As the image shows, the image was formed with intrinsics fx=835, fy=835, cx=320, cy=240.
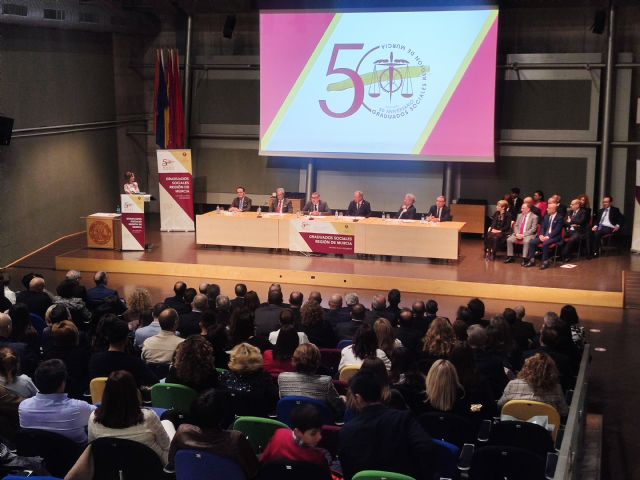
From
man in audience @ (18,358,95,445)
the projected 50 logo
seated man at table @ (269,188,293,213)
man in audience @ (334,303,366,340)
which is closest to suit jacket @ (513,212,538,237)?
the projected 50 logo

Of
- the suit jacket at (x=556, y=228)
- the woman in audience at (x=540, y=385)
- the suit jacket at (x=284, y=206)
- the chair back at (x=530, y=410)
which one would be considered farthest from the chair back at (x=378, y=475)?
the suit jacket at (x=284, y=206)

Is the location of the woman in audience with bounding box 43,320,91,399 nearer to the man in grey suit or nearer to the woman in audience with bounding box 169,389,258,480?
the woman in audience with bounding box 169,389,258,480

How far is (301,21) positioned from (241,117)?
7.97 feet

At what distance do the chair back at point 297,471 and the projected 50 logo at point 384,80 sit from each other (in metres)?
11.0

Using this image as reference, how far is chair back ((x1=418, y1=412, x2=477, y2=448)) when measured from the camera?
4562 millimetres

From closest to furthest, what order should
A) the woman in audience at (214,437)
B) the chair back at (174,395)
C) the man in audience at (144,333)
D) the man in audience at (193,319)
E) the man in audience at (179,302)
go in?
the woman in audience at (214,437)
the chair back at (174,395)
the man in audience at (144,333)
the man in audience at (193,319)
the man in audience at (179,302)

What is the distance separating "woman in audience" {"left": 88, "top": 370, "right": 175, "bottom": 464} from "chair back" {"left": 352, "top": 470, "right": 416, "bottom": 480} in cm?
107

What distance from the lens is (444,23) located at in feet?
44.9

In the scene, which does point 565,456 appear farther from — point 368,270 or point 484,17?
→ point 484,17

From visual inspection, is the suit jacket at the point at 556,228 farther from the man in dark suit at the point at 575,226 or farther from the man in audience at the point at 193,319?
the man in audience at the point at 193,319

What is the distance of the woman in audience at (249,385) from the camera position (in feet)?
16.3

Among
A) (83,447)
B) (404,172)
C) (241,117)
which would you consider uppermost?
(241,117)

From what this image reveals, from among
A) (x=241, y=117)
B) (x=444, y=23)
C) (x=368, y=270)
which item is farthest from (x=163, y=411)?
(x=241, y=117)

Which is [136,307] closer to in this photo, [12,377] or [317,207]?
[12,377]
